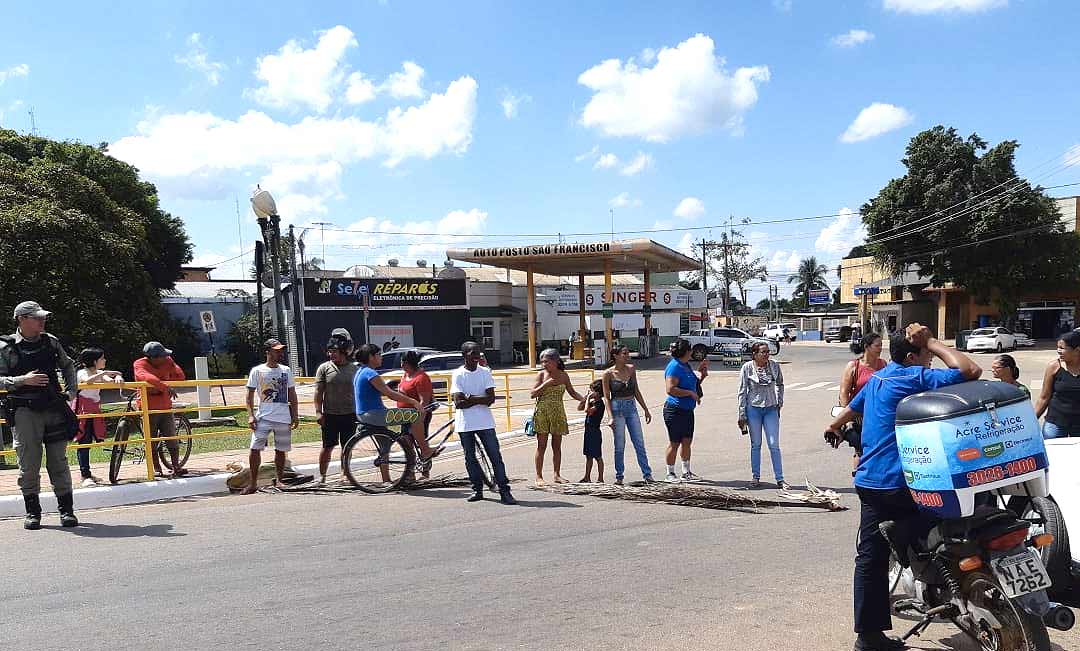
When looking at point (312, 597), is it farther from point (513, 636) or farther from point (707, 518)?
point (707, 518)

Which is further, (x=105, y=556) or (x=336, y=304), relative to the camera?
(x=336, y=304)

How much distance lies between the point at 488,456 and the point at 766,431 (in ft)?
9.99

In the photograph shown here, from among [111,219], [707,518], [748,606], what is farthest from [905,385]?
[111,219]

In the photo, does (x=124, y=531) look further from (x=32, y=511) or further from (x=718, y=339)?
(x=718, y=339)

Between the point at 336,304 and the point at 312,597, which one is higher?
the point at 336,304

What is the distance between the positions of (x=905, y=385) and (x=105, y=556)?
5.69m

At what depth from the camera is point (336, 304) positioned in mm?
35969

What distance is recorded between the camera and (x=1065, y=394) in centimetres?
645

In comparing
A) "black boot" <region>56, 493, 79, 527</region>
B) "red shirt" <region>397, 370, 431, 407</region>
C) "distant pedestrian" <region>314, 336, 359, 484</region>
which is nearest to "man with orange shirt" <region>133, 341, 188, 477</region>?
"distant pedestrian" <region>314, 336, 359, 484</region>

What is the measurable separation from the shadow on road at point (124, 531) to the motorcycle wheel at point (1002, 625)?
5870mm

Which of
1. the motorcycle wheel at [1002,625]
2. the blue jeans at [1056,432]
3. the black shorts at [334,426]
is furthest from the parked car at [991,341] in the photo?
the motorcycle wheel at [1002,625]

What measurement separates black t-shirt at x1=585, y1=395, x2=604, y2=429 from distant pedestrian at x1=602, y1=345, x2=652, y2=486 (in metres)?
0.16

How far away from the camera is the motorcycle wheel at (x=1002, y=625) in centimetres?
325

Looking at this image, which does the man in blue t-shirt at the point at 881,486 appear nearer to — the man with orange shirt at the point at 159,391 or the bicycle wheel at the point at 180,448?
the bicycle wheel at the point at 180,448
